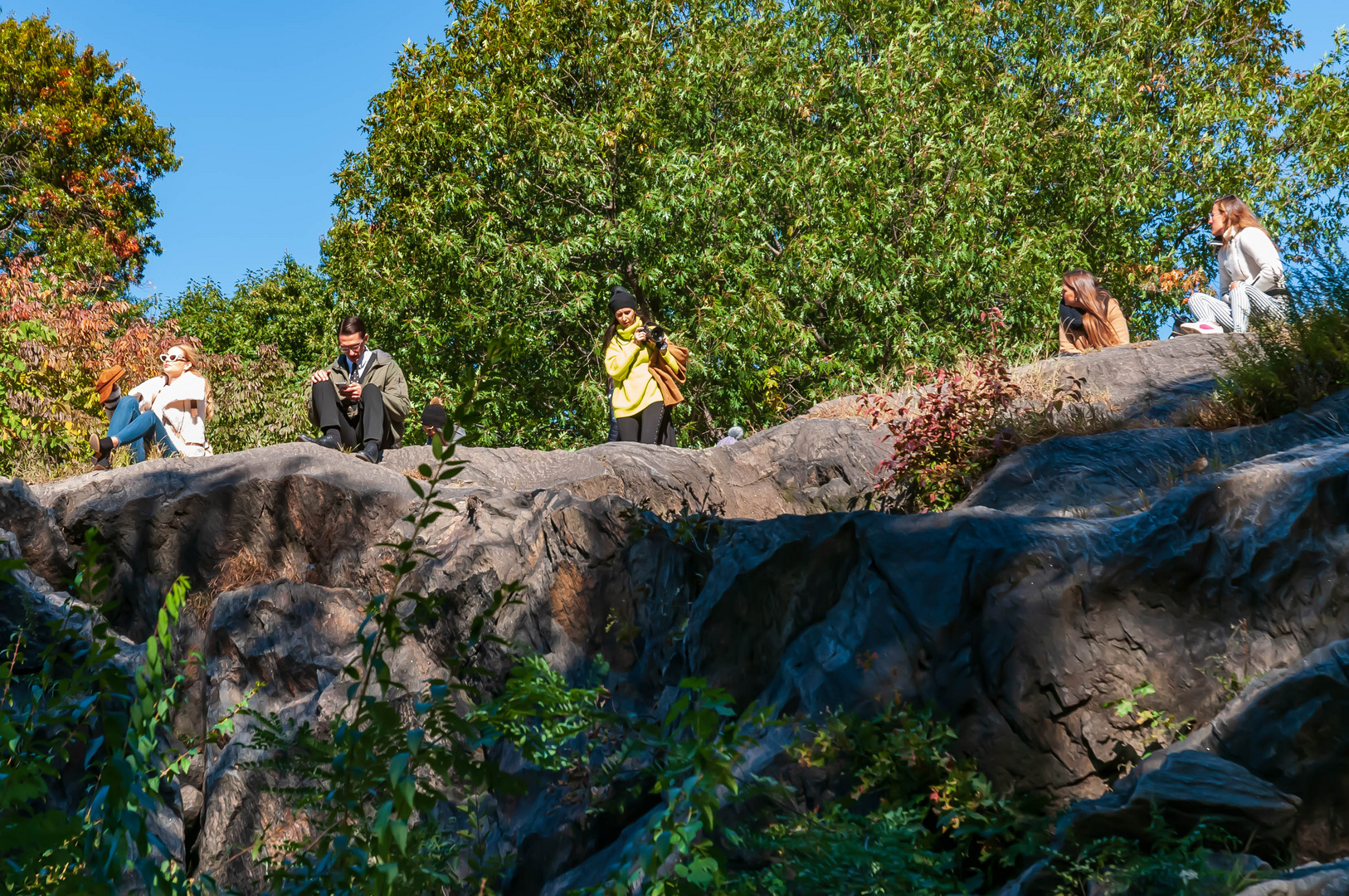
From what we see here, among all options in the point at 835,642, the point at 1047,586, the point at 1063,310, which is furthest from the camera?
the point at 1063,310

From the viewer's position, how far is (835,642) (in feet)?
16.0

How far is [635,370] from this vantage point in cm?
1037

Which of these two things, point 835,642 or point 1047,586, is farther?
point 835,642

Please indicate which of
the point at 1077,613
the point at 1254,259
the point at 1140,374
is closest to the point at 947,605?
the point at 1077,613

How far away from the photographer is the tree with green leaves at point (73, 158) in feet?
75.3

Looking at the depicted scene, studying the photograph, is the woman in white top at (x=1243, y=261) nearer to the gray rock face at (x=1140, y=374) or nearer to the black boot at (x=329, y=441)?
the gray rock face at (x=1140, y=374)

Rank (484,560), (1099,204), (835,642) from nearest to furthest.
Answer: (835,642), (484,560), (1099,204)

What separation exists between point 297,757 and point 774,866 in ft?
5.82

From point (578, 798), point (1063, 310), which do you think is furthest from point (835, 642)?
point (1063, 310)

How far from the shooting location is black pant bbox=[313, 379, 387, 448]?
10.1 meters

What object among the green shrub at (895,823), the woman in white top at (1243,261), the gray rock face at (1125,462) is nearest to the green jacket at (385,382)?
the gray rock face at (1125,462)

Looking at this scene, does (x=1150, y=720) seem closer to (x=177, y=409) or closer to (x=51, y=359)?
(x=177, y=409)

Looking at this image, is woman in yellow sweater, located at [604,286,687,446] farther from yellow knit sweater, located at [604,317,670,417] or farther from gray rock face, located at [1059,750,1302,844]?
gray rock face, located at [1059,750,1302,844]

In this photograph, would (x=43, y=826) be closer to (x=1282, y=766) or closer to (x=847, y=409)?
(x=1282, y=766)
